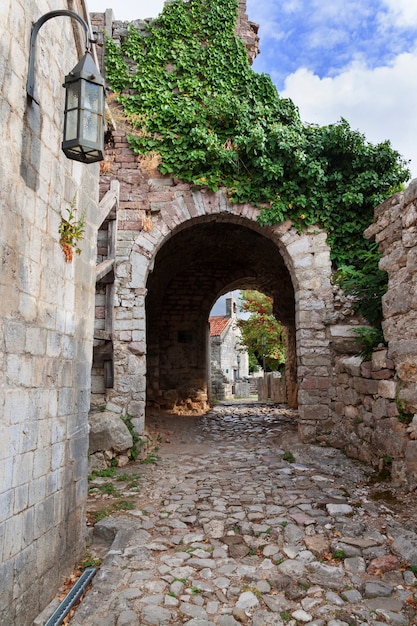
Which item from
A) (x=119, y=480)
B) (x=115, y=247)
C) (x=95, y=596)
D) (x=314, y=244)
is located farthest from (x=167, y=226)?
(x=95, y=596)

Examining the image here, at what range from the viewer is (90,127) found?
100 inches

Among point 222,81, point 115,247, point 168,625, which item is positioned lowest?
point 168,625

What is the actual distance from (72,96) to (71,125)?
0.64 ft

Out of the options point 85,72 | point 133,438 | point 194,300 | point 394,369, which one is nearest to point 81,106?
point 85,72

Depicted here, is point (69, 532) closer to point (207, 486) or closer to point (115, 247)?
point (207, 486)

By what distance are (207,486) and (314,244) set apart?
4003 mm

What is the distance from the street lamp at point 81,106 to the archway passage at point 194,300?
725 cm

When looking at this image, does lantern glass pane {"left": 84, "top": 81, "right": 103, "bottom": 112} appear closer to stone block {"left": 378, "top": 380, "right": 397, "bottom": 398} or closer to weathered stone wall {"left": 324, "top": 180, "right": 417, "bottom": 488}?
weathered stone wall {"left": 324, "top": 180, "right": 417, "bottom": 488}

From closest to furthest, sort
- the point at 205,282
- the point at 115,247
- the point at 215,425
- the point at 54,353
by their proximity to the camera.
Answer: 1. the point at 54,353
2. the point at 115,247
3. the point at 215,425
4. the point at 205,282

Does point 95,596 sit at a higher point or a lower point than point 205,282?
lower

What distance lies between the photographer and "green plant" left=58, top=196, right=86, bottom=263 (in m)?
3.05

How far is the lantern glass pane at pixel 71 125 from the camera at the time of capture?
8.27 ft

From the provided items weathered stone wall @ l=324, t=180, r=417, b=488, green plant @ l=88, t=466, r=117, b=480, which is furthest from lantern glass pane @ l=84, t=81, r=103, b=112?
green plant @ l=88, t=466, r=117, b=480

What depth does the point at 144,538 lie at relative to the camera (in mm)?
3389
